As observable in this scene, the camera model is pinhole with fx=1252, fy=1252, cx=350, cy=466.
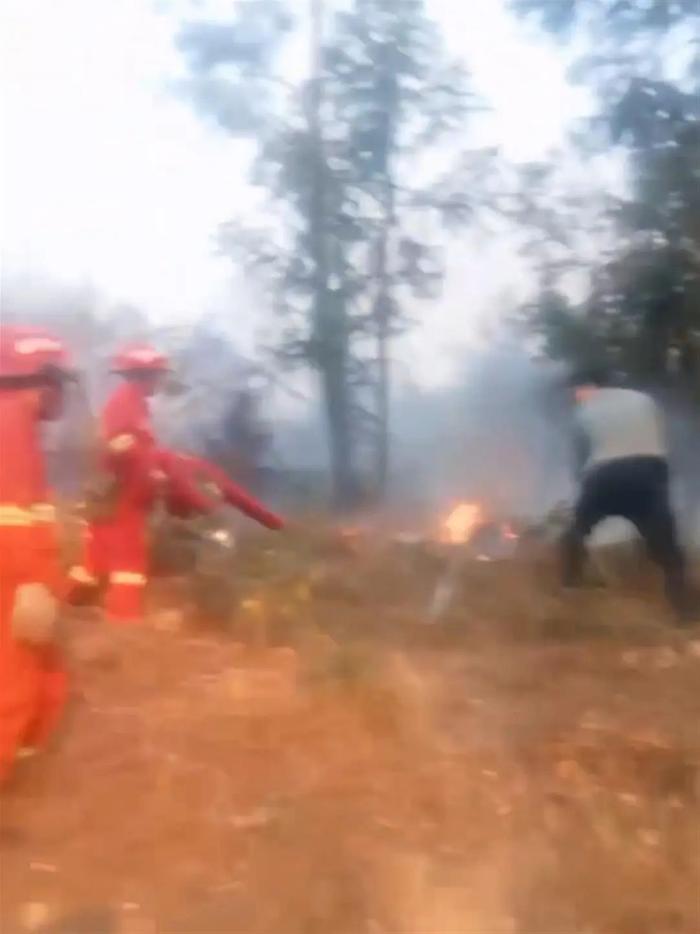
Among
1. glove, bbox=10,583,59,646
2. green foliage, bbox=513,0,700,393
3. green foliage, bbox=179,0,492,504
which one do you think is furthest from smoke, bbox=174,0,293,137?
glove, bbox=10,583,59,646

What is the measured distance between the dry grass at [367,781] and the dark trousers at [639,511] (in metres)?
0.19

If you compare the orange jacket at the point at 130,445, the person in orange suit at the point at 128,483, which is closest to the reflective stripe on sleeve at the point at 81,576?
the person in orange suit at the point at 128,483

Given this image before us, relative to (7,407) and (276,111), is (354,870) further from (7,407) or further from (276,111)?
(276,111)

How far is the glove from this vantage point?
200cm

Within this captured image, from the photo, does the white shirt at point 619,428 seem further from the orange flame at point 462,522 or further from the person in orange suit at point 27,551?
the person in orange suit at point 27,551

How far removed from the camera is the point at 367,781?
2164mm

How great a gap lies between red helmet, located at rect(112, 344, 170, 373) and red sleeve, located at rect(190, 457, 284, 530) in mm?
332

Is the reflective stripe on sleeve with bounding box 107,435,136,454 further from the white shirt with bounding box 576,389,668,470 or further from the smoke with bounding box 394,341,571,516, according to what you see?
the white shirt with bounding box 576,389,668,470

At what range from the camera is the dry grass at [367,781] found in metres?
1.83

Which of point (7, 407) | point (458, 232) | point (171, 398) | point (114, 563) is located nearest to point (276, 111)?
point (458, 232)

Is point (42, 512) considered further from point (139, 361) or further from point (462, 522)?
point (462, 522)

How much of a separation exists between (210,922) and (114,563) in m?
1.27

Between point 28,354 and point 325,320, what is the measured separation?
140cm

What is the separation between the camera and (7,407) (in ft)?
6.98
